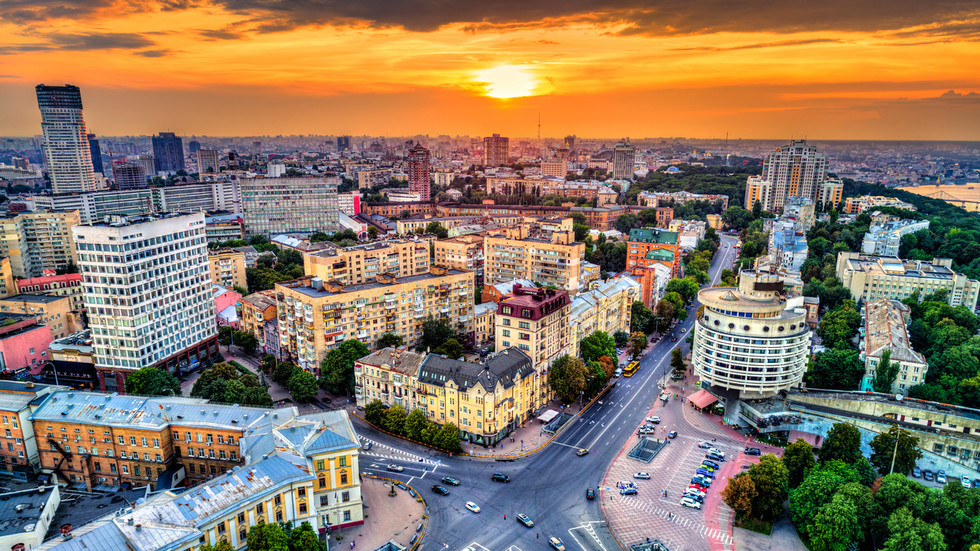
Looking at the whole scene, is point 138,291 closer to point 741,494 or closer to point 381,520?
point 381,520

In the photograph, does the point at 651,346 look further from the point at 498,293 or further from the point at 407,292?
the point at 407,292

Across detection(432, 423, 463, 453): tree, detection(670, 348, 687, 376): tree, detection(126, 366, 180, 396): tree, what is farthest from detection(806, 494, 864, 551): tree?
detection(126, 366, 180, 396): tree

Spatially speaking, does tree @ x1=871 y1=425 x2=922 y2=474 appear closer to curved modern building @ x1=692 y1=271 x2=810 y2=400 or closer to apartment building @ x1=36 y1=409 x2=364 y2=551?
curved modern building @ x1=692 y1=271 x2=810 y2=400

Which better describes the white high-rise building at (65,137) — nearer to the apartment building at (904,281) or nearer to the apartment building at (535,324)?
the apartment building at (535,324)

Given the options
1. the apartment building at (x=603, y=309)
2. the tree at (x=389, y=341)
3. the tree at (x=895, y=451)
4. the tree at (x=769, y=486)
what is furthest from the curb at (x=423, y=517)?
the tree at (x=895, y=451)

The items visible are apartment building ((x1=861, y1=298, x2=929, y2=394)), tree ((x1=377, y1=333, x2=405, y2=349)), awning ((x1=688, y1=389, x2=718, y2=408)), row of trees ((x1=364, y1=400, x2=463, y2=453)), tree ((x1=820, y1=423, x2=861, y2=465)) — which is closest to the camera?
tree ((x1=820, y1=423, x2=861, y2=465))

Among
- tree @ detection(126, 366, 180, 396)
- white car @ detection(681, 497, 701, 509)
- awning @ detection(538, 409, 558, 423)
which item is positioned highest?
tree @ detection(126, 366, 180, 396)

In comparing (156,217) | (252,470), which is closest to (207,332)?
(156,217)
